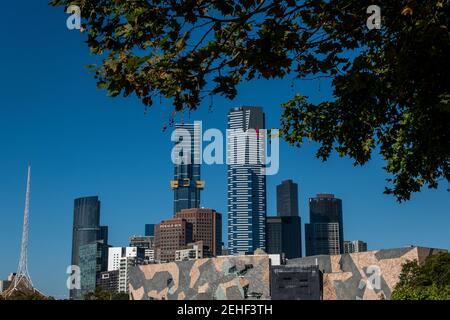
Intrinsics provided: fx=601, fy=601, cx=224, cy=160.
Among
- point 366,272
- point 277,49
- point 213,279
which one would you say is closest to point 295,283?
point 213,279

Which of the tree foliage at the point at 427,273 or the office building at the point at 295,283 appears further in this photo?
the office building at the point at 295,283

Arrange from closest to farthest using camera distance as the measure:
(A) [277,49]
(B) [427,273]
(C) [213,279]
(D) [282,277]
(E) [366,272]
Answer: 1. (A) [277,49]
2. (B) [427,273]
3. (E) [366,272]
4. (D) [282,277]
5. (C) [213,279]

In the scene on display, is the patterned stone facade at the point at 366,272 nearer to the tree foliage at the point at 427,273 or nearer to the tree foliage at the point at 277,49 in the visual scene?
the tree foliage at the point at 427,273

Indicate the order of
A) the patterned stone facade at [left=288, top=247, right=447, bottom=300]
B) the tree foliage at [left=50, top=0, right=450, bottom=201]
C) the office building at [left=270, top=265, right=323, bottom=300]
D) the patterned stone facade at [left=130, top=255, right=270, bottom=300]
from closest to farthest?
the tree foliage at [left=50, top=0, right=450, bottom=201], the patterned stone facade at [left=288, top=247, right=447, bottom=300], the office building at [left=270, top=265, right=323, bottom=300], the patterned stone facade at [left=130, top=255, right=270, bottom=300]

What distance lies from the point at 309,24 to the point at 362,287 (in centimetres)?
7405

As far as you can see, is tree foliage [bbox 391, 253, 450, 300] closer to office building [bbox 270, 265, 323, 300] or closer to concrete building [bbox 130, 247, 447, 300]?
concrete building [bbox 130, 247, 447, 300]

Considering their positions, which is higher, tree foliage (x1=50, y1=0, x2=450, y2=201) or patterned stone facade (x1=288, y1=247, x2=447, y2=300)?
tree foliage (x1=50, y1=0, x2=450, y2=201)

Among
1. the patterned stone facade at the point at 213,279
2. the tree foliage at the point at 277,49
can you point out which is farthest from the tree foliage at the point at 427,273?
the tree foliage at the point at 277,49

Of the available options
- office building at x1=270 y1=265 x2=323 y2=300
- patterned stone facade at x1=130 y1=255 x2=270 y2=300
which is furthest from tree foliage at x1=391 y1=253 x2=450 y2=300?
patterned stone facade at x1=130 y1=255 x2=270 y2=300

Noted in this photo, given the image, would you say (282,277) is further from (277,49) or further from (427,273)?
(277,49)

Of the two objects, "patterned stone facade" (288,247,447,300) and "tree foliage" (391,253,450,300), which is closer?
"tree foliage" (391,253,450,300)

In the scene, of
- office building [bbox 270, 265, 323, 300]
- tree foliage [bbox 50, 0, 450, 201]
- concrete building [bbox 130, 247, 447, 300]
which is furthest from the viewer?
office building [bbox 270, 265, 323, 300]
